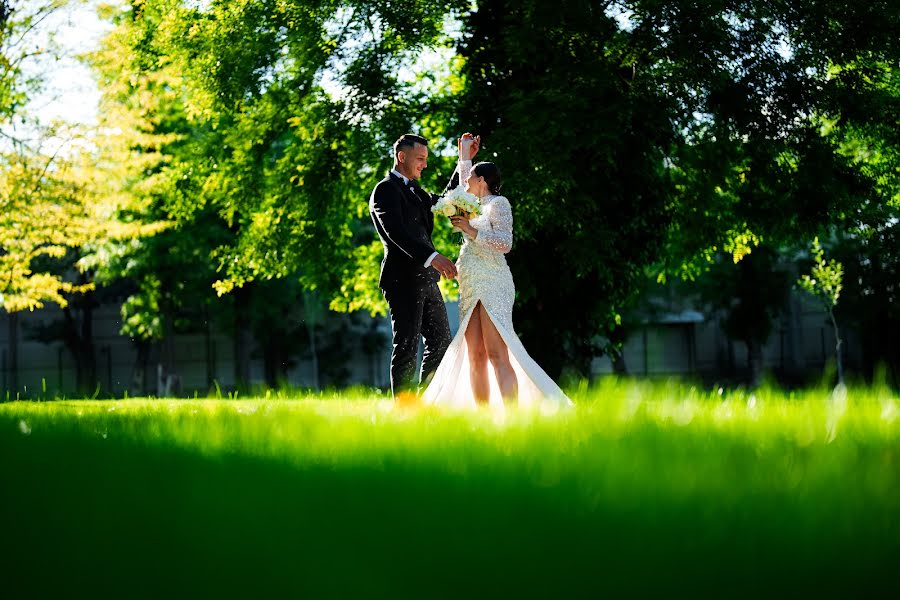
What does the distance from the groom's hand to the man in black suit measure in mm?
12

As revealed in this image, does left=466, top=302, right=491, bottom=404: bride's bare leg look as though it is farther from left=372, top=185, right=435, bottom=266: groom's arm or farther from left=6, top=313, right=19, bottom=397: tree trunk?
left=6, top=313, right=19, bottom=397: tree trunk

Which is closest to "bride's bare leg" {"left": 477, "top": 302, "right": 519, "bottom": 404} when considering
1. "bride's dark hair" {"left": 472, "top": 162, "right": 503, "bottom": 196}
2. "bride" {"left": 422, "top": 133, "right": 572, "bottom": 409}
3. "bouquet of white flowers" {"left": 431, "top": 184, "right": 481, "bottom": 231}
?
"bride" {"left": 422, "top": 133, "right": 572, "bottom": 409}

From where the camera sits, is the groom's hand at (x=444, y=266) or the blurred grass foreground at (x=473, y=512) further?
the groom's hand at (x=444, y=266)

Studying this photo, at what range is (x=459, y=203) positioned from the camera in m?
7.98

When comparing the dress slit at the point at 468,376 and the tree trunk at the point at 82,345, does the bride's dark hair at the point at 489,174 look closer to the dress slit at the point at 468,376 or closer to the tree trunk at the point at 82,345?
the dress slit at the point at 468,376

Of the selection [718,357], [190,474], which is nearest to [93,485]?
[190,474]

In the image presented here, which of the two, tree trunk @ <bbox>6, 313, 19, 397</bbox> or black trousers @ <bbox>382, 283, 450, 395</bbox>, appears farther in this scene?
tree trunk @ <bbox>6, 313, 19, 397</bbox>

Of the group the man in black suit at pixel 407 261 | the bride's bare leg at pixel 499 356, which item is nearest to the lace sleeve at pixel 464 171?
the man in black suit at pixel 407 261

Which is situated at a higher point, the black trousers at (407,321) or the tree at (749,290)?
the tree at (749,290)

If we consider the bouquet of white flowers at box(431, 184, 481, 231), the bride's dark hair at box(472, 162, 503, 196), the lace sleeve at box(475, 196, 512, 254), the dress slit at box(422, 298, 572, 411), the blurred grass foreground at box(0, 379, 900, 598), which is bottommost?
the blurred grass foreground at box(0, 379, 900, 598)

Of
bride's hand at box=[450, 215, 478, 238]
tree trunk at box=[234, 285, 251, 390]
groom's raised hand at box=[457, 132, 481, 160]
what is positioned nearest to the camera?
bride's hand at box=[450, 215, 478, 238]

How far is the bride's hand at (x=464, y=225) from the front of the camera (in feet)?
26.1

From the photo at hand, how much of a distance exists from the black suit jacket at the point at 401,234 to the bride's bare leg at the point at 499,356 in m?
0.61

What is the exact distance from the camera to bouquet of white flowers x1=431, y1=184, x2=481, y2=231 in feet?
26.1
